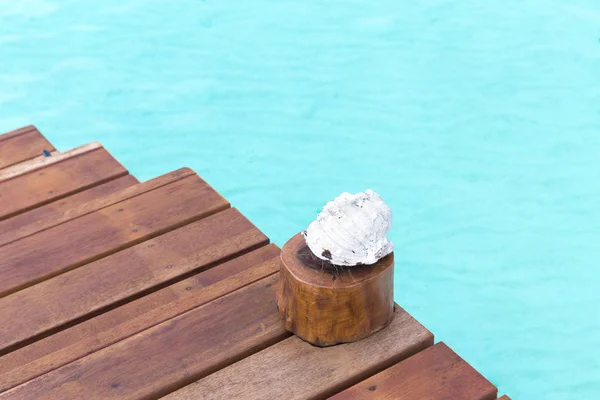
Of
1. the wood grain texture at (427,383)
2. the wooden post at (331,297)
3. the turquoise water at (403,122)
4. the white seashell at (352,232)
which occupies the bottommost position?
the turquoise water at (403,122)

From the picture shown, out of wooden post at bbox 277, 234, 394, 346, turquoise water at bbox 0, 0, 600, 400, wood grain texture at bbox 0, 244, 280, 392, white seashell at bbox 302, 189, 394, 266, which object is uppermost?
white seashell at bbox 302, 189, 394, 266

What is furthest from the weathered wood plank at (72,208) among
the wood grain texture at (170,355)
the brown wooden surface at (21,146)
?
the wood grain texture at (170,355)

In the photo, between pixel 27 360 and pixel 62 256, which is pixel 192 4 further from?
pixel 27 360

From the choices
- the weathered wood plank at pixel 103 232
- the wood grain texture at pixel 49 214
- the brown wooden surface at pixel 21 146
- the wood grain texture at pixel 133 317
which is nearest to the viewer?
the wood grain texture at pixel 133 317

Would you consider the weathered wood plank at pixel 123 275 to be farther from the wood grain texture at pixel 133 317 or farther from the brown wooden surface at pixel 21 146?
the brown wooden surface at pixel 21 146

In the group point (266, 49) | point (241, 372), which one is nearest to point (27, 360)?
point (241, 372)

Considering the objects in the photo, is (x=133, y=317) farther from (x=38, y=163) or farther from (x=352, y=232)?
(x=38, y=163)

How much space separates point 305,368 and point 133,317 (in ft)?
1.57

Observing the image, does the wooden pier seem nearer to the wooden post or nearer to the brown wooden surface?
the wooden post

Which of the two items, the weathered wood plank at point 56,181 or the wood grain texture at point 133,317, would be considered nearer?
the wood grain texture at point 133,317

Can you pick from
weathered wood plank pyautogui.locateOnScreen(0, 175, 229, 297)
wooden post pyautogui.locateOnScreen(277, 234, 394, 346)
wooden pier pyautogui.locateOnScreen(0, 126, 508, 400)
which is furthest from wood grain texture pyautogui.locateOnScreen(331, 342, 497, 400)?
weathered wood plank pyautogui.locateOnScreen(0, 175, 229, 297)

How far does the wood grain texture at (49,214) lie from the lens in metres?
2.51

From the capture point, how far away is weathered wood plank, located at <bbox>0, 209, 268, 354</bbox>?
2.15m

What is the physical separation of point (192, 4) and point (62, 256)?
3.83 m
